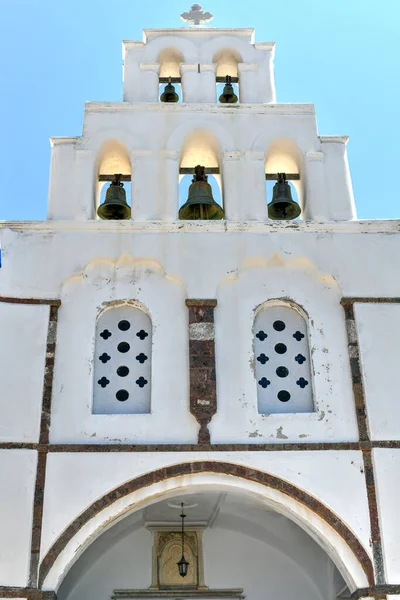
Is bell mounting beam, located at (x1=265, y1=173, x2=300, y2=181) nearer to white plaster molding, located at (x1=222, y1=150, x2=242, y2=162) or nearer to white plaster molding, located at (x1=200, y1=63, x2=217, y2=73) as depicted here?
white plaster molding, located at (x1=222, y1=150, x2=242, y2=162)

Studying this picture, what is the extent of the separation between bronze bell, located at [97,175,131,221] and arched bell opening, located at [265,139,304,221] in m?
1.85

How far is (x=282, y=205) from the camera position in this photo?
461 inches

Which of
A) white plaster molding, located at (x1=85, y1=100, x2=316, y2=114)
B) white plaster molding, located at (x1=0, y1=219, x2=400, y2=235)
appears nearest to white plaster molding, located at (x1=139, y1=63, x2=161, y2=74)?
white plaster molding, located at (x1=85, y1=100, x2=316, y2=114)

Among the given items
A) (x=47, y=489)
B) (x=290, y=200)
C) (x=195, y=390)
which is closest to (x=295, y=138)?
(x=290, y=200)

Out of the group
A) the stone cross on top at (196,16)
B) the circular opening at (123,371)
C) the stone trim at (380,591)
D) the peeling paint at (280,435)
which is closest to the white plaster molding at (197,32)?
the stone cross on top at (196,16)

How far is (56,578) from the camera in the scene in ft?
29.7

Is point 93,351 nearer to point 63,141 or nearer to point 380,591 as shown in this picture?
point 63,141

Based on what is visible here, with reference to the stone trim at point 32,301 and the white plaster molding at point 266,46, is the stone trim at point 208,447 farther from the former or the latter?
the white plaster molding at point 266,46

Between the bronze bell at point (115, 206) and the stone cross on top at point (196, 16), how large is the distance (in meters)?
3.00

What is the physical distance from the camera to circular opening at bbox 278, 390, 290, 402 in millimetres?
10227

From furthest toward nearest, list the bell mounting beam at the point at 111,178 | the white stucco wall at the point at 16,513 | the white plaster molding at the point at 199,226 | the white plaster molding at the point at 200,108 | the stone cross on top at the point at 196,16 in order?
the stone cross on top at the point at 196,16, the bell mounting beam at the point at 111,178, the white plaster molding at the point at 200,108, the white plaster molding at the point at 199,226, the white stucco wall at the point at 16,513

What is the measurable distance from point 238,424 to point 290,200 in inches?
127

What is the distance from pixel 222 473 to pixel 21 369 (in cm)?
248

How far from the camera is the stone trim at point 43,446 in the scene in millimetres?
9109
